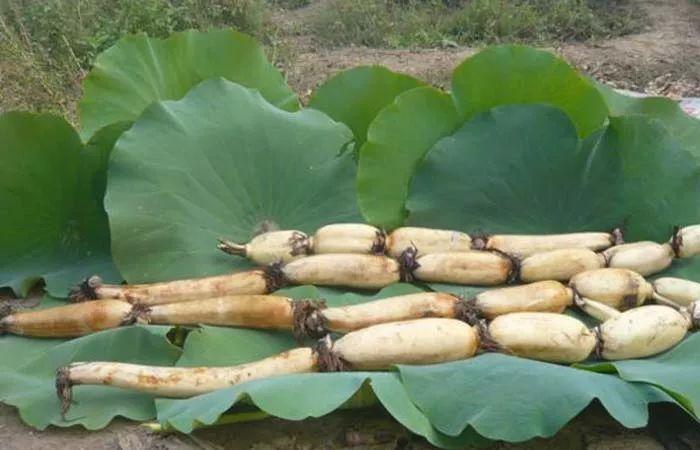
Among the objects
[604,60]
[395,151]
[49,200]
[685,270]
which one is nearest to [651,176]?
[685,270]

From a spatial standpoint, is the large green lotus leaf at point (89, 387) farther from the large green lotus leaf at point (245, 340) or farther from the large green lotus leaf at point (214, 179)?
the large green lotus leaf at point (214, 179)

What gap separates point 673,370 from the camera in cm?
194

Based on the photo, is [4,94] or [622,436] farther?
[4,94]

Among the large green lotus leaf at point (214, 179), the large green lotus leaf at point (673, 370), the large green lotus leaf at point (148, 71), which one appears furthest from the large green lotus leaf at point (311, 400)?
the large green lotus leaf at point (148, 71)

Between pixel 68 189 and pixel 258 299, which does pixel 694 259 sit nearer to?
pixel 258 299

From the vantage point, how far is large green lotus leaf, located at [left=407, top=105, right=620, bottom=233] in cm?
249

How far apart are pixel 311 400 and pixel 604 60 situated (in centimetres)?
561

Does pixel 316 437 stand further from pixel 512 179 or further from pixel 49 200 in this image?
pixel 49 200

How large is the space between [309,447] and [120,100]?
1202mm

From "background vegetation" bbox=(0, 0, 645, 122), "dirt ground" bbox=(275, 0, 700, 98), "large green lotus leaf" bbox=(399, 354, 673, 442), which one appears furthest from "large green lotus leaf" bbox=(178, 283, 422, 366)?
"dirt ground" bbox=(275, 0, 700, 98)

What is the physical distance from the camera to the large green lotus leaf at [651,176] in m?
2.44

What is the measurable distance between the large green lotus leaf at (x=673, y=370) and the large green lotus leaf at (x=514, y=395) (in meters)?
0.02

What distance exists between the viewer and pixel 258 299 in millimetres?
2201

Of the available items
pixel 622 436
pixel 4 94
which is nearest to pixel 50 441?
pixel 622 436
